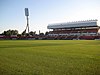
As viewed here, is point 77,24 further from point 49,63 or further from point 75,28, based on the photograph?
point 49,63

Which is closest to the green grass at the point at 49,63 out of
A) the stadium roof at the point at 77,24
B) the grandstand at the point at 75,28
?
the grandstand at the point at 75,28

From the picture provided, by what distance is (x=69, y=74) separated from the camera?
6.53 metres

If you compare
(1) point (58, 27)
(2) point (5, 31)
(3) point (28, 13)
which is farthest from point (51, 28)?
(2) point (5, 31)

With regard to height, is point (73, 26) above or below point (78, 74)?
above

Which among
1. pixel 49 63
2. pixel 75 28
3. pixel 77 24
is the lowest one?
pixel 49 63

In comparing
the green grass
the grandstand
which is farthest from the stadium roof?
the green grass

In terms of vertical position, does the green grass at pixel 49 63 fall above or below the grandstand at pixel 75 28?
below

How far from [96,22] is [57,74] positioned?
89.1 m

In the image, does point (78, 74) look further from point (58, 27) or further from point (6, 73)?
point (58, 27)

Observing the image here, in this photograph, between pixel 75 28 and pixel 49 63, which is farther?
pixel 75 28

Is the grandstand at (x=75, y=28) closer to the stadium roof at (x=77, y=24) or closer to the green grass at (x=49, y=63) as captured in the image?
the stadium roof at (x=77, y=24)

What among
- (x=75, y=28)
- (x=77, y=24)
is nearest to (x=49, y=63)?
(x=77, y=24)

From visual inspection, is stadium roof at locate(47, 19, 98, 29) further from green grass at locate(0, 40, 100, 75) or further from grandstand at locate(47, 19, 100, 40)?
green grass at locate(0, 40, 100, 75)

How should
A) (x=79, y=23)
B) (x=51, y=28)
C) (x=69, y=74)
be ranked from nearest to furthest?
(x=69, y=74), (x=79, y=23), (x=51, y=28)
